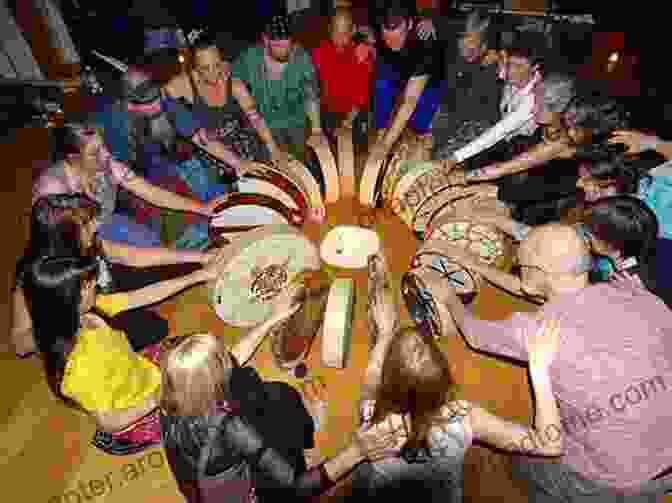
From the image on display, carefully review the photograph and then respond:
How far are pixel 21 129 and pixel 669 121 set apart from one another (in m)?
7.26

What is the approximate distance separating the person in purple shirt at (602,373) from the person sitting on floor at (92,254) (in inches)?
76.2

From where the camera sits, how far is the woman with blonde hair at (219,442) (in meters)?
1.63

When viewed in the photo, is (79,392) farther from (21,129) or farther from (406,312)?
(21,129)

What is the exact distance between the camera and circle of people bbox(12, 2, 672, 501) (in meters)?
1.73

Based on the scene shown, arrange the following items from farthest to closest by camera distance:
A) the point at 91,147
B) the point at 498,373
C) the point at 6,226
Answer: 1. the point at 6,226
2. the point at 498,373
3. the point at 91,147

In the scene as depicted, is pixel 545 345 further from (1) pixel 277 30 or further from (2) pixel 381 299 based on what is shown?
(1) pixel 277 30

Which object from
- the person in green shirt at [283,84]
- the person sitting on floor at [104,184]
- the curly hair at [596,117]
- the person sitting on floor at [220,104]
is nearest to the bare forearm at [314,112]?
the person in green shirt at [283,84]

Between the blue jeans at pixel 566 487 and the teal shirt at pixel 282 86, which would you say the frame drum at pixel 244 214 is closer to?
the teal shirt at pixel 282 86

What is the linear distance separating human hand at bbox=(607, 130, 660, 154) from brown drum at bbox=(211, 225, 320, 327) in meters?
2.31

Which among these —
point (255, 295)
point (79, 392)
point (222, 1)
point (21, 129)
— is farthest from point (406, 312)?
point (222, 1)

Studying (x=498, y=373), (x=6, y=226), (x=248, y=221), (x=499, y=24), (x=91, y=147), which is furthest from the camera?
(x=499, y=24)

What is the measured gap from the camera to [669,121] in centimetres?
423

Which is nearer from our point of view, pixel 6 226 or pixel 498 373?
pixel 498 373

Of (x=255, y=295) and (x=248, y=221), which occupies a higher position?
(x=248, y=221)
